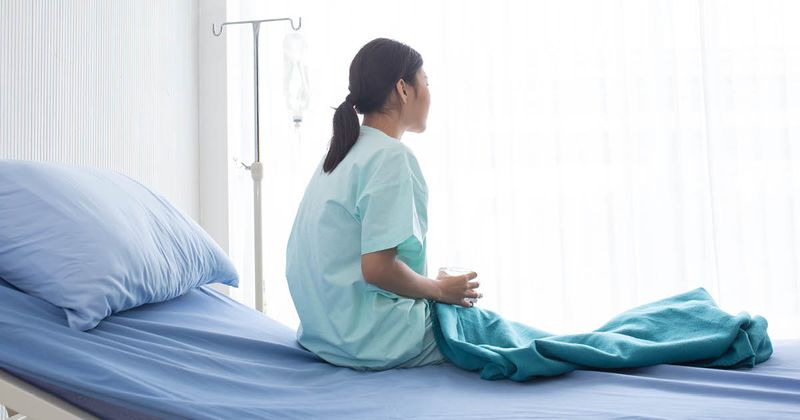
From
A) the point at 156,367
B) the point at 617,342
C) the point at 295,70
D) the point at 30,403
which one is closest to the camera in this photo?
the point at 30,403

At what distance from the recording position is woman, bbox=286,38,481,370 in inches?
49.0

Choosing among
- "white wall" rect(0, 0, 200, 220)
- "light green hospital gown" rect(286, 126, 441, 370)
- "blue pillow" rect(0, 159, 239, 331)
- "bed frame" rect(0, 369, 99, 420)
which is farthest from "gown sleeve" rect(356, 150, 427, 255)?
"white wall" rect(0, 0, 200, 220)

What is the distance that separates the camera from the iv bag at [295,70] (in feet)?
7.32

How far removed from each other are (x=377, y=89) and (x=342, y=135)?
11cm

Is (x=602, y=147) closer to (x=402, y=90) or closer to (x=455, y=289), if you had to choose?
(x=402, y=90)

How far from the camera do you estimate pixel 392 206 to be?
124cm

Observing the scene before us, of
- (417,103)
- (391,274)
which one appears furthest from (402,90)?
(391,274)

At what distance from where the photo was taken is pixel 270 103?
3.01 meters

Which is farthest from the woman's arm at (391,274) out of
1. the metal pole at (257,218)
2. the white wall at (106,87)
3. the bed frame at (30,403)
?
the metal pole at (257,218)

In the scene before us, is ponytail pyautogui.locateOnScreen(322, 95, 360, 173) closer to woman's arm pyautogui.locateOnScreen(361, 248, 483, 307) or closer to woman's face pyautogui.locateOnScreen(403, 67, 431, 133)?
woman's face pyautogui.locateOnScreen(403, 67, 431, 133)

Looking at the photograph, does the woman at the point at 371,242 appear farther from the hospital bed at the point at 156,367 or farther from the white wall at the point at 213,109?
the white wall at the point at 213,109

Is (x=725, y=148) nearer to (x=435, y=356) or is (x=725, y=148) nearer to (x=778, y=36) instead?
(x=778, y=36)

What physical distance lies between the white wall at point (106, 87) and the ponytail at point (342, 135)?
0.71m

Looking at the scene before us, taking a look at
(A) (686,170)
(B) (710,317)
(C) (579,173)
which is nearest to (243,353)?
(B) (710,317)
